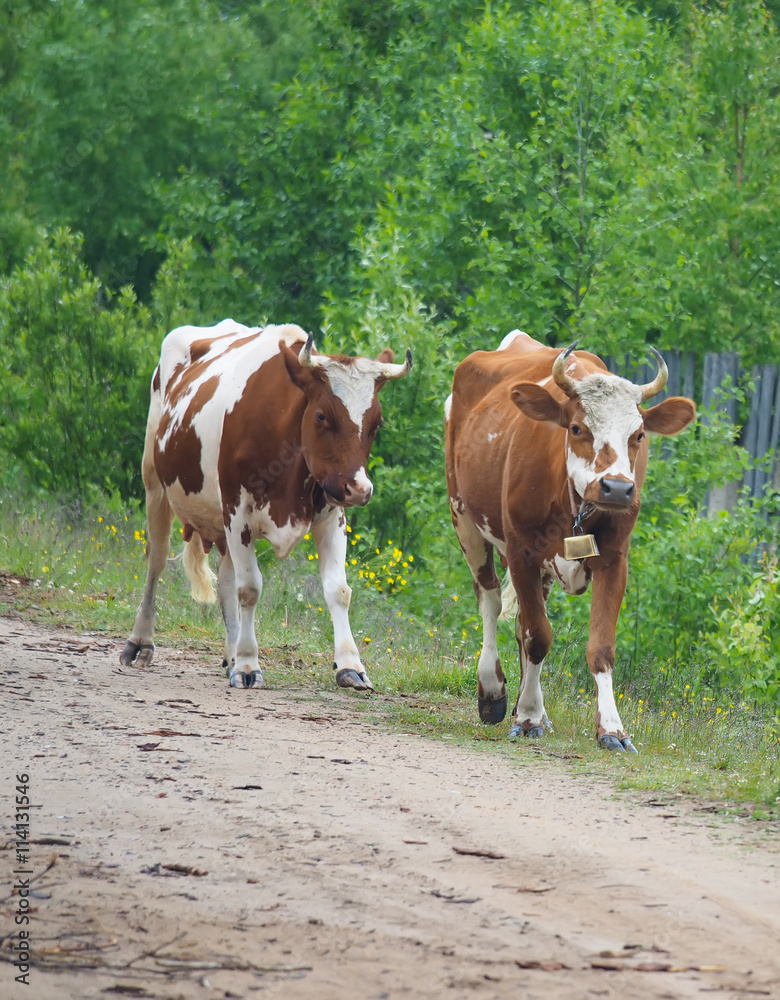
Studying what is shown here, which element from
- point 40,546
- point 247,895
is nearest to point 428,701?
point 247,895

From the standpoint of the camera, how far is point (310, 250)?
2234cm

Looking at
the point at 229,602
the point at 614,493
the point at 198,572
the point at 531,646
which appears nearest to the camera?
the point at 614,493

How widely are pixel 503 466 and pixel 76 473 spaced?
8.62 m

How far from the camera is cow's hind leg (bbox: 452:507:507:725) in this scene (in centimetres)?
773

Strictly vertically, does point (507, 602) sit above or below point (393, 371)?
below

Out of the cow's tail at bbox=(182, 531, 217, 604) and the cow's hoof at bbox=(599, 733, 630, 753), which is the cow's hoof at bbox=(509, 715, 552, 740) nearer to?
the cow's hoof at bbox=(599, 733, 630, 753)

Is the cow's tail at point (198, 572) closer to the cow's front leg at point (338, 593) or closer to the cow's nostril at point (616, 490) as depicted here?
the cow's front leg at point (338, 593)

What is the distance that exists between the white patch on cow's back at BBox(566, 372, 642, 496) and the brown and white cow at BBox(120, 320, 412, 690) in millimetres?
1709

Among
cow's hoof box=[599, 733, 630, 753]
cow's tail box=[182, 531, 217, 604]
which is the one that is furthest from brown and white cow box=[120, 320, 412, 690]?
cow's hoof box=[599, 733, 630, 753]

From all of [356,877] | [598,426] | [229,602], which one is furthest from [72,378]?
[356,877]

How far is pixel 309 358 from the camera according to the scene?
26.8 feet

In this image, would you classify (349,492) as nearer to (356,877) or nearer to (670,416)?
(670,416)

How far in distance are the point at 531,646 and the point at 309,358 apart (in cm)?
226

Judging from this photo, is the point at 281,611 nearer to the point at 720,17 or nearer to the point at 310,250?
the point at 720,17
